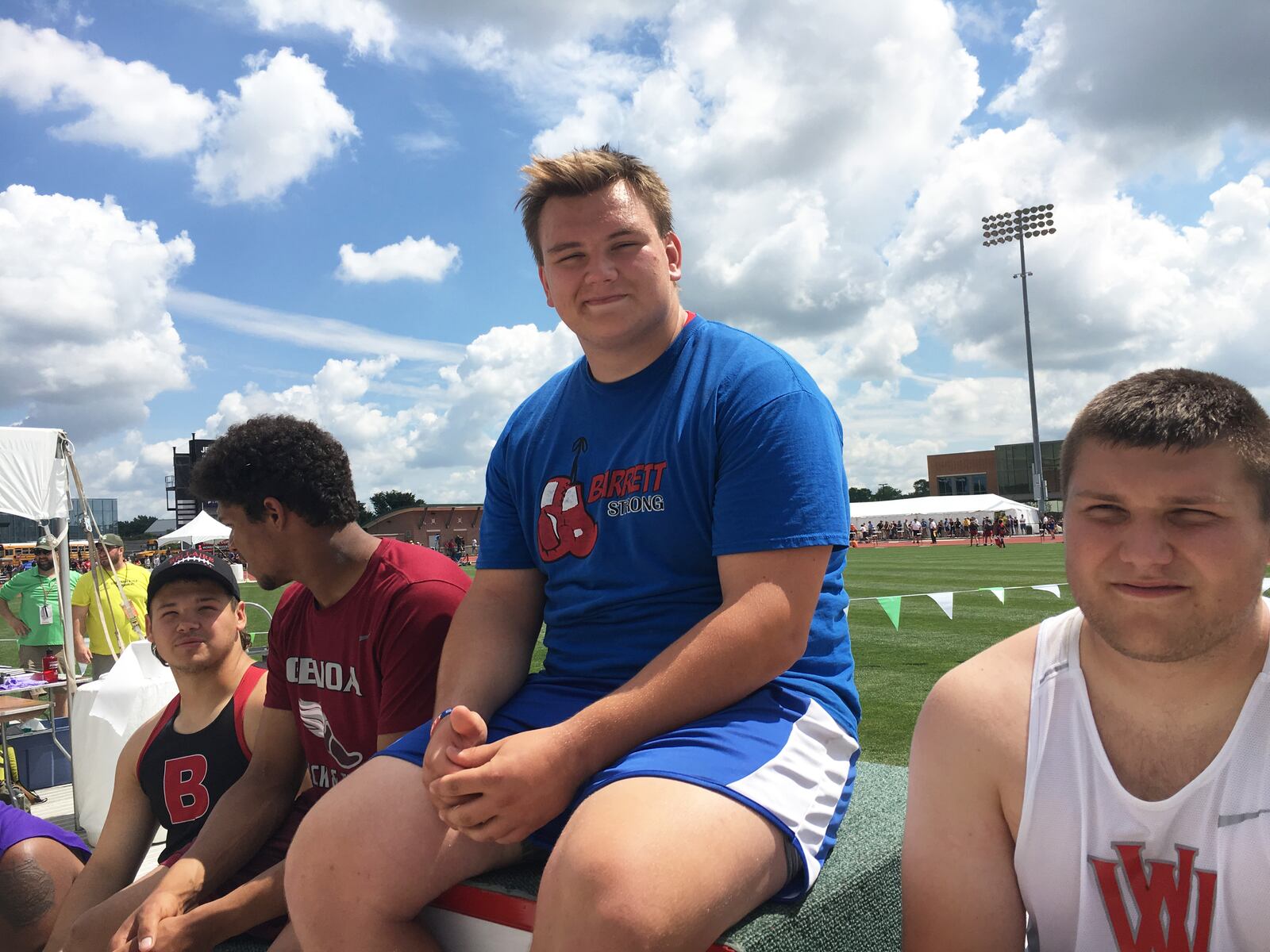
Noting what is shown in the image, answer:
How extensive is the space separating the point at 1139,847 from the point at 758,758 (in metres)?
0.63

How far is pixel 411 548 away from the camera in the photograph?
9.26ft

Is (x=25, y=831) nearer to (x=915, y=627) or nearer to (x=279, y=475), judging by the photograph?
(x=279, y=475)

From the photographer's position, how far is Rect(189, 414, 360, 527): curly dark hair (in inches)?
113

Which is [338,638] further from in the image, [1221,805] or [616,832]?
[1221,805]

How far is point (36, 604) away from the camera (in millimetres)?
10586

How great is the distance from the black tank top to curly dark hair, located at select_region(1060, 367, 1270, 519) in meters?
2.70

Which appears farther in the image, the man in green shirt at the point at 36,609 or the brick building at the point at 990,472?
the brick building at the point at 990,472

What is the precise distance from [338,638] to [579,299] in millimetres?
1243

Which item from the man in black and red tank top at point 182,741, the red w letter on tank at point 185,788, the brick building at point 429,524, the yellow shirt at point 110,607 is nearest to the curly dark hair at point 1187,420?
the man in black and red tank top at point 182,741

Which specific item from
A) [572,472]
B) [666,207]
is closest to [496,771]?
[572,472]

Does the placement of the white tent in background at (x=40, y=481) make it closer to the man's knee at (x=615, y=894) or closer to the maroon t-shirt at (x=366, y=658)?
the maroon t-shirt at (x=366, y=658)

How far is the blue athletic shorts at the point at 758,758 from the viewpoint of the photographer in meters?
1.62

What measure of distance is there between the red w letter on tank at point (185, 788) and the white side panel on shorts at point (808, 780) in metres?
2.15

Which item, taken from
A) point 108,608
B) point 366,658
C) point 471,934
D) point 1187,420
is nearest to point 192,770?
point 366,658
